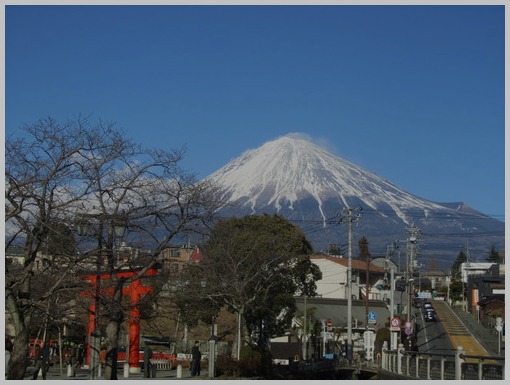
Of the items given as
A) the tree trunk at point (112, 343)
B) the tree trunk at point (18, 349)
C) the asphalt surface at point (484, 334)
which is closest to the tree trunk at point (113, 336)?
the tree trunk at point (112, 343)

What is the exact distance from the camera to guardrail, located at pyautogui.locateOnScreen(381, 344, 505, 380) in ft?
67.1

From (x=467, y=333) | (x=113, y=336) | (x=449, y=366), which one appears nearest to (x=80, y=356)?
(x=113, y=336)

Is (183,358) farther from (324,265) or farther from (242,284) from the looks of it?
(324,265)

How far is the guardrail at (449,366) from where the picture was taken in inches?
805

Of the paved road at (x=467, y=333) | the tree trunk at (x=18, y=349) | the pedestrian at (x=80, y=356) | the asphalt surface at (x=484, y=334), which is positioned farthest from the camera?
the asphalt surface at (x=484, y=334)

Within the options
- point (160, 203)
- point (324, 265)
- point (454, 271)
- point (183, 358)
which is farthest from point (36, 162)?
point (454, 271)

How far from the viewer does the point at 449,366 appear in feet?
77.4

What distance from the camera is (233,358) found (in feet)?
108

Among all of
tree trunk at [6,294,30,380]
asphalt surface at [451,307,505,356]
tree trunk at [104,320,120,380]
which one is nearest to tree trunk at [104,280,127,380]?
tree trunk at [104,320,120,380]

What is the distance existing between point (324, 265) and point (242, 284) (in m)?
51.7

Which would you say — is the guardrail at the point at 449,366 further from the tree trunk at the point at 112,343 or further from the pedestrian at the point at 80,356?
the pedestrian at the point at 80,356

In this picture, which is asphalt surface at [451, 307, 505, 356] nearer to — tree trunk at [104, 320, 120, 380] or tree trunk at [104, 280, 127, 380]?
tree trunk at [104, 280, 127, 380]

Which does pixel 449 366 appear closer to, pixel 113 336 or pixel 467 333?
pixel 113 336

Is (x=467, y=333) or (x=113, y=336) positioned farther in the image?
(x=467, y=333)
